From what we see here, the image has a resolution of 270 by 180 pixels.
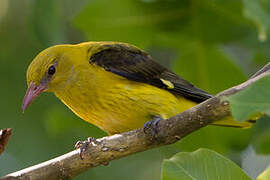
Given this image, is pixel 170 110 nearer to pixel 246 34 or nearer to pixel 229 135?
pixel 229 135

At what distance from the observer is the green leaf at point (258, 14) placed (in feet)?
11.4

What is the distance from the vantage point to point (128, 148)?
A: 341 cm

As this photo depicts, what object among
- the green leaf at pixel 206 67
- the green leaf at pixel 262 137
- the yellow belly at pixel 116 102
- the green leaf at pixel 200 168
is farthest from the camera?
the green leaf at pixel 206 67

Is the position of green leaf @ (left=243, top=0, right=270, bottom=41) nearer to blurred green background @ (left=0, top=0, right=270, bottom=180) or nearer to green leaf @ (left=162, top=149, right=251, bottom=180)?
blurred green background @ (left=0, top=0, right=270, bottom=180)

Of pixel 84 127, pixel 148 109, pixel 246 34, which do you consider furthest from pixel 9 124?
pixel 246 34

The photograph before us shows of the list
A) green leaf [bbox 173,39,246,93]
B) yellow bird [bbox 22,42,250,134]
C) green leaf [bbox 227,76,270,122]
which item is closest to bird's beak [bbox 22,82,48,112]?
yellow bird [bbox 22,42,250,134]

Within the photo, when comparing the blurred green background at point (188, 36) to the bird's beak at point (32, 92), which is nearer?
→ the bird's beak at point (32, 92)

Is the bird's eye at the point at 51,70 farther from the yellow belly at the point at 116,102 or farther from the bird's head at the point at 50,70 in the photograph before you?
the yellow belly at the point at 116,102

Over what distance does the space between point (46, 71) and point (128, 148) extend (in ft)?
4.37

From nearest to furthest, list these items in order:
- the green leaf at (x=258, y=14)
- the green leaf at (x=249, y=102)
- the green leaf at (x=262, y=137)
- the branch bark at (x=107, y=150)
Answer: the green leaf at (x=249, y=102) < the branch bark at (x=107, y=150) < the green leaf at (x=258, y=14) < the green leaf at (x=262, y=137)

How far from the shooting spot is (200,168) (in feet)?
8.02

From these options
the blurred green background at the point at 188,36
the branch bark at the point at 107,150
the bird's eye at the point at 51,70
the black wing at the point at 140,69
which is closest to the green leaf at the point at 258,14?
the blurred green background at the point at 188,36

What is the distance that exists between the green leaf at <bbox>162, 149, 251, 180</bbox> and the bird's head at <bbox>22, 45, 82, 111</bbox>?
208 centimetres

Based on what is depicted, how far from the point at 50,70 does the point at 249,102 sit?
105 inches
